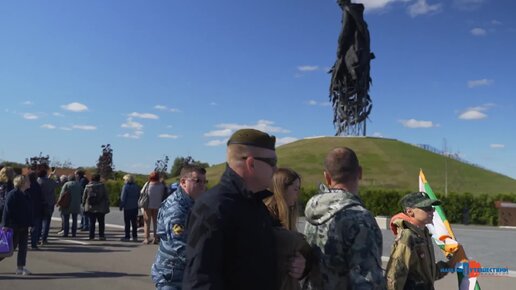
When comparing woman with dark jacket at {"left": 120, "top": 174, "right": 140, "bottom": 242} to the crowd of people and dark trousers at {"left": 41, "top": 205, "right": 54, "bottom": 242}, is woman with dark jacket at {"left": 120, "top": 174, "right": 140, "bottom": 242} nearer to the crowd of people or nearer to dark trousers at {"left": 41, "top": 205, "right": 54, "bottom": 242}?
dark trousers at {"left": 41, "top": 205, "right": 54, "bottom": 242}

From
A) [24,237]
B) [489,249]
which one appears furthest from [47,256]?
[489,249]

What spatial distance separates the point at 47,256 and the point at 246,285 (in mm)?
9206

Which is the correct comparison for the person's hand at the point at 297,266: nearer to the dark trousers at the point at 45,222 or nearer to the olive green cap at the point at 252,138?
the olive green cap at the point at 252,138

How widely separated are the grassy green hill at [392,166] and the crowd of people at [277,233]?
133 feet

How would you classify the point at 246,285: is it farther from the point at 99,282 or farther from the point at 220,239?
the point at 99,282

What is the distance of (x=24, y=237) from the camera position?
8.18 meters

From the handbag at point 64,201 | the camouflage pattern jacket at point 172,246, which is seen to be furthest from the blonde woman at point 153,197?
the camouflage pattern jacket at point 172,246

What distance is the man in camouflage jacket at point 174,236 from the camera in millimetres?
3854

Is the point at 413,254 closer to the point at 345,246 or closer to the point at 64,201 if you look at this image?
the point at 345,246

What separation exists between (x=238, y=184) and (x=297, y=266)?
44cm

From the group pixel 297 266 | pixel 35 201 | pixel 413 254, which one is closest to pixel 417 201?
pixel 413 254

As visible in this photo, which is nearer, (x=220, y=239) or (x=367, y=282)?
(x=220, y=239)

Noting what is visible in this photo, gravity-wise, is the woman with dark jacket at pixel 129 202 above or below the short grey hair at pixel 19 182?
below

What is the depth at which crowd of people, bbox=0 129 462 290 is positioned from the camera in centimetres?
203
